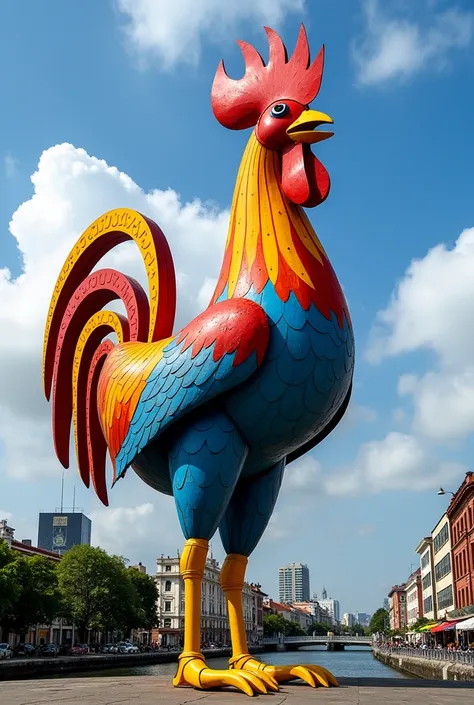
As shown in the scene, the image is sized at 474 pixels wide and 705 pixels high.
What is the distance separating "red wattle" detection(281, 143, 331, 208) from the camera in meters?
9.34

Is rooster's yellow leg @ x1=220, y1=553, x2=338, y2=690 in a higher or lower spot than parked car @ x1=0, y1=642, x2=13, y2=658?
higher

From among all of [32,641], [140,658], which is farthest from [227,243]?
[32,641]

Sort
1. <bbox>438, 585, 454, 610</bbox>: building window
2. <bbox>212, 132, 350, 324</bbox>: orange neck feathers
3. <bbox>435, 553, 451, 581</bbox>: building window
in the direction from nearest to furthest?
<bbox>212, 132, 350, 324</bbox>: orange neck feathers, <bbox>438, 585, 454, 610</bbox>: building window, <bbox>435, 553, 451, 581</bbox>: building window

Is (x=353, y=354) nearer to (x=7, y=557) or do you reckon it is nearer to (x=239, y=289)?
(x=239, y=289)

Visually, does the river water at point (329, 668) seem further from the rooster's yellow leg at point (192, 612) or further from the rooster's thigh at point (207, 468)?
the rooster's thigh at point (207, 468)

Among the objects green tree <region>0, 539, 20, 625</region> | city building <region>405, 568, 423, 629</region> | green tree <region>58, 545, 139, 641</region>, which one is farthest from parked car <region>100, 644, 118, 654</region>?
city building <region>405, 568, 423, 629</region>

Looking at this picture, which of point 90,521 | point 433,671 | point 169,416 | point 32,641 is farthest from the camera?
point 90,521

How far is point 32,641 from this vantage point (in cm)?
5703

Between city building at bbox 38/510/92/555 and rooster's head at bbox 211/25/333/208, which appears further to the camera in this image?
city building at bbox 38/510/92/555

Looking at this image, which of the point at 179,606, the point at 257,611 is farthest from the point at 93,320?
the point at 257,611

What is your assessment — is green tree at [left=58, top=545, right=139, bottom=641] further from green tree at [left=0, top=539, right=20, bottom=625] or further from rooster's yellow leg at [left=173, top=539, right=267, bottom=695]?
rooster's yellow leg at [left=173, top=539, right=267, bottom=695]

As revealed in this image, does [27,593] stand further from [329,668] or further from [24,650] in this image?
[329,668]

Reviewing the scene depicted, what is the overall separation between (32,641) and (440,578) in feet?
127

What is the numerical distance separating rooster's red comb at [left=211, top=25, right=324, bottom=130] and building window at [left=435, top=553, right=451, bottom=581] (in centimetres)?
5856
